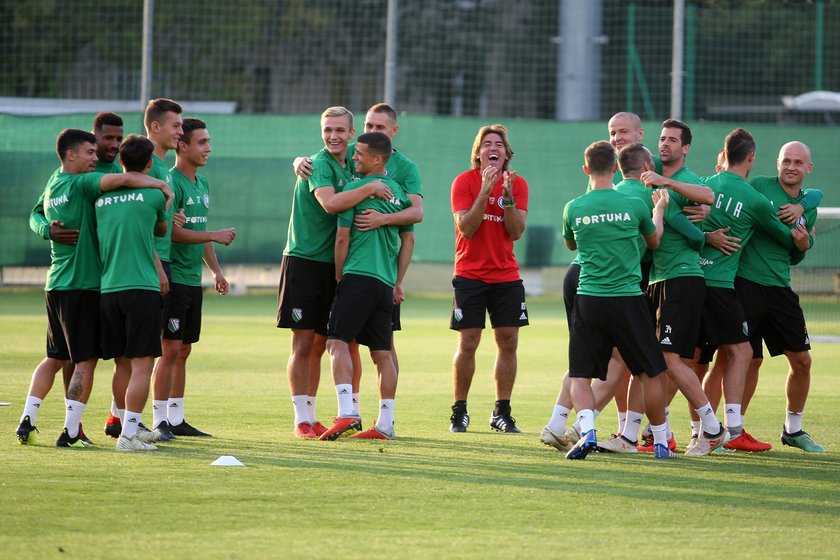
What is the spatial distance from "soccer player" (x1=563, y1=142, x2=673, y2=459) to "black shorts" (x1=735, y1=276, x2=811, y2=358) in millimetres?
1180

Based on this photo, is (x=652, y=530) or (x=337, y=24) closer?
(x=652, y=530)

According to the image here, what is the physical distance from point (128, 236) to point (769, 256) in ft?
13.7

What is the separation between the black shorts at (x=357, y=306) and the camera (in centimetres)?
798

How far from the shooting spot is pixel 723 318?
26.1 feet

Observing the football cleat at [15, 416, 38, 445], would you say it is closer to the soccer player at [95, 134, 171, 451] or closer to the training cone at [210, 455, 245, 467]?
the soccer player at [95, 134, 171, 451]

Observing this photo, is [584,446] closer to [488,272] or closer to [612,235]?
[612,235]

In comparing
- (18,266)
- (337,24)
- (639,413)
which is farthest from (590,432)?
(337,24)

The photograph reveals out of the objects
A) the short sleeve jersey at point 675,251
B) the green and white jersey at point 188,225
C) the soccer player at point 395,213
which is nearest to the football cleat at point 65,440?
the green and white jersey at point 188,225

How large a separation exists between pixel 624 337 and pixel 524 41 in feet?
61.7

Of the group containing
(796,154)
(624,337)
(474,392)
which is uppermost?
(796,154)

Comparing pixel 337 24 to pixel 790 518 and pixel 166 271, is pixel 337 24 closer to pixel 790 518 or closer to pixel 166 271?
Answer: pixel 166 271

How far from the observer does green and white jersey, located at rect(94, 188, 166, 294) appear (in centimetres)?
729

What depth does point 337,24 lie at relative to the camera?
26.8 meters

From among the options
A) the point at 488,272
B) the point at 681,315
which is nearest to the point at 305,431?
the point at 488,272
